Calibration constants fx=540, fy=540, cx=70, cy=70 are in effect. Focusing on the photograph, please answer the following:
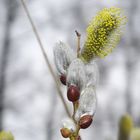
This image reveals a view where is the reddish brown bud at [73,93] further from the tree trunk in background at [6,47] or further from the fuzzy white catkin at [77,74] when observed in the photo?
the tree trunk in background at [6,47]

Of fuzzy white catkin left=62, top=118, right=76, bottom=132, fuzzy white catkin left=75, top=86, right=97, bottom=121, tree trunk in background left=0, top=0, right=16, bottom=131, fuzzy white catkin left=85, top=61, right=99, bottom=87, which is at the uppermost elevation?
fuzzy white catkin left=85, top=61, right=99, bottom=87

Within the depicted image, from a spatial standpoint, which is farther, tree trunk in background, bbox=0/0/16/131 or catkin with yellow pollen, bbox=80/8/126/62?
tree trunk in background, bbox=0/0/16/131

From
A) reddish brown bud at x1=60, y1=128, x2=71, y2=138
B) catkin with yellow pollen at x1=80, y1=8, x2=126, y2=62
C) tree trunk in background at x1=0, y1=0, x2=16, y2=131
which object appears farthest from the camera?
tree trunk in background at x1=0, y1=0, x2=16, y2=131

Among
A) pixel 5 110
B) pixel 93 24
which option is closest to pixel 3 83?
pixel 5 110

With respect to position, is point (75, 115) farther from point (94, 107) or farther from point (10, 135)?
point (10, 135)

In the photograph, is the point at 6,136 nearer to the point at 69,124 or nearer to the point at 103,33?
the point at 69,124

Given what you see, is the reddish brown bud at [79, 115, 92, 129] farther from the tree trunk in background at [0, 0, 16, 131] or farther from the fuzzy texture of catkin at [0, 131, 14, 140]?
the tree trunk in background at [0, 0, 16, 131]

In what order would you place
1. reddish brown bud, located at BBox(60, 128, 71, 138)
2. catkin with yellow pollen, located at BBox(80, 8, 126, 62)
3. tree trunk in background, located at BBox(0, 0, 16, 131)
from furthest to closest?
1. tree trunk in background, located at BBox(0, 0, 16, 131)
2. catkin with yellow pollen, located at BBox(80, 8, 126, 62)
3. reddish brown bud, located at BBox(60, 128, 71, 138)

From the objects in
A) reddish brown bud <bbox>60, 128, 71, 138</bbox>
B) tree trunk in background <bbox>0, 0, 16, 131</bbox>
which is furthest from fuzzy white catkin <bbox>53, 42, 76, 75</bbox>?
tree trunk in background <bbox>0, 0, 16, 131</bbox>
